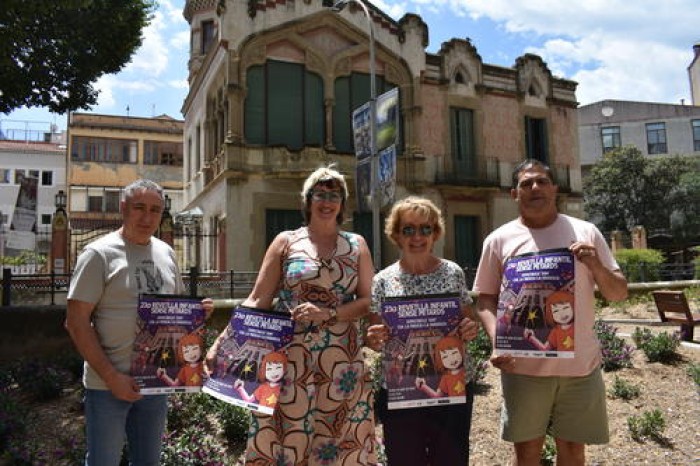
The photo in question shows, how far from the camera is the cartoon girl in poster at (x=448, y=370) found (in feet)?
10.1

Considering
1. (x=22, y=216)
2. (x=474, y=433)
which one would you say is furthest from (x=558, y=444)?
(x=22, y=216)

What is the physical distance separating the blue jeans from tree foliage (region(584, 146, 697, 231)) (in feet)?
131

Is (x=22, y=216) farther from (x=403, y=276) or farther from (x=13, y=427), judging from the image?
(x=403, y=276)

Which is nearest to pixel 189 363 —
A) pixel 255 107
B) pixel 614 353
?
pixel 614 353

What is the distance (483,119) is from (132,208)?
2086 cm

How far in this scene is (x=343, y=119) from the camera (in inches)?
776

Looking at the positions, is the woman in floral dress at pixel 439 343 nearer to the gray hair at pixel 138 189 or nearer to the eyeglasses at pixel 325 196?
the eyeglasses at pixel 325 196

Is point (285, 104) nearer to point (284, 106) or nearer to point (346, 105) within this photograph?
point (284, 106)

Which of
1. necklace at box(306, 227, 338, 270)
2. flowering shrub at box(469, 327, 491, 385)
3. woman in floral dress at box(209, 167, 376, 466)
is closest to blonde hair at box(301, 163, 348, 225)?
woman in floral dress at box(209, 167, 376, 466)

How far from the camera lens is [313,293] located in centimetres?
328

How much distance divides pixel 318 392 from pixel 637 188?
40301 millimetres

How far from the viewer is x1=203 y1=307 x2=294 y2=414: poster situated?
306 cm

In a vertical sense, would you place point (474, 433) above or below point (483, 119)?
below

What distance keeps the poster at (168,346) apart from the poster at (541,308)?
1786 millimetres
